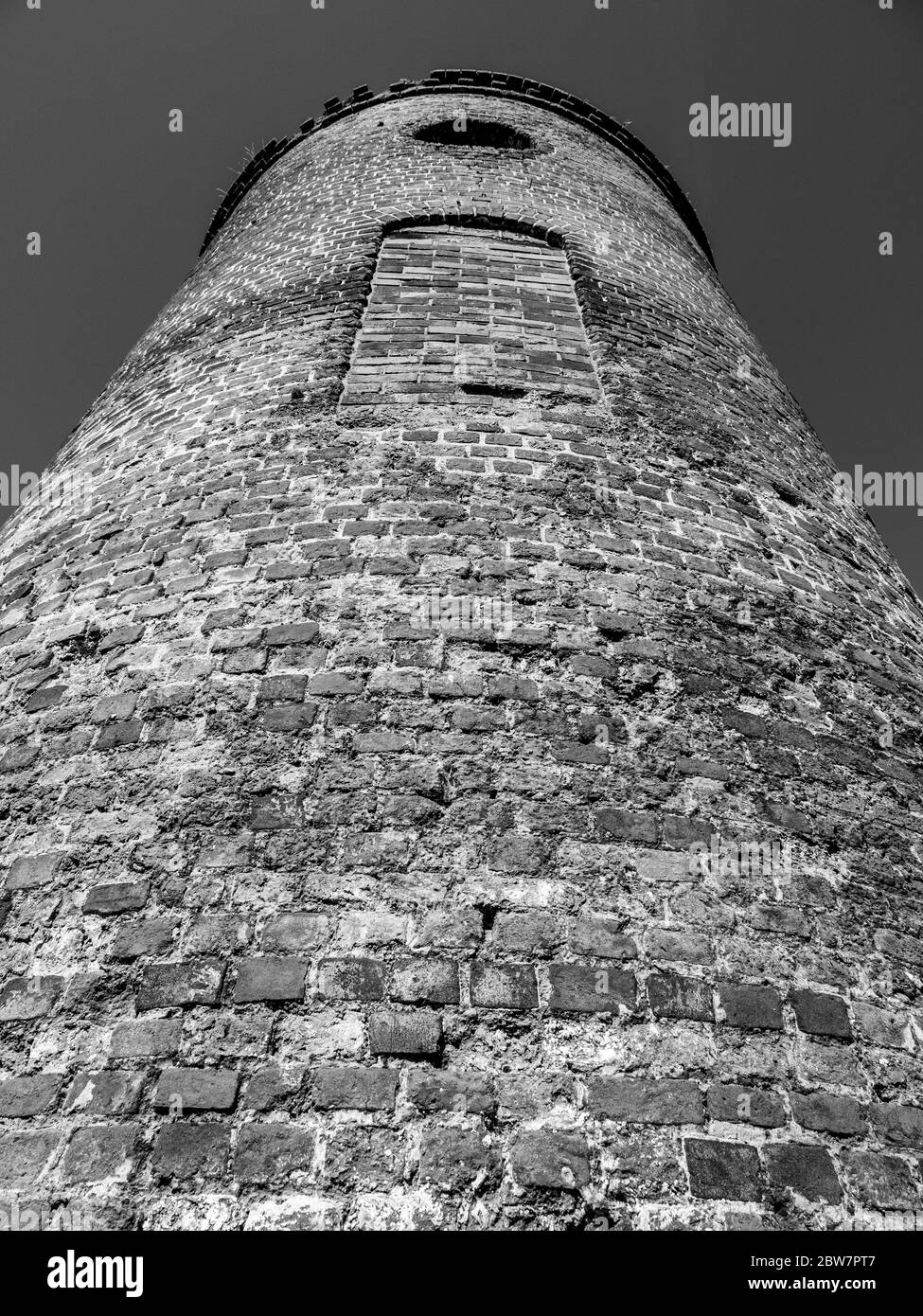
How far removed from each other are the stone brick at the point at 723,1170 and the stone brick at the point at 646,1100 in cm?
5

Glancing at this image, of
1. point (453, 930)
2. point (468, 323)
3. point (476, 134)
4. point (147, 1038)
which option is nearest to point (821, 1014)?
point (453, 930)

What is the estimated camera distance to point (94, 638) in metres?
2.40

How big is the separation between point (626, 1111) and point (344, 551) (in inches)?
64.7

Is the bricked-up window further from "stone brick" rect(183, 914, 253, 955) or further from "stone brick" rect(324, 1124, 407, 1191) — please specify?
"stone brick" rect(324, 1124, 407, 1191)

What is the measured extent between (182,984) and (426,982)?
510 mm

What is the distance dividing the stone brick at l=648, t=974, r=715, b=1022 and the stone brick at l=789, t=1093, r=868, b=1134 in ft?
0.74

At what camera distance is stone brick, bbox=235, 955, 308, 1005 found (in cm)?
162

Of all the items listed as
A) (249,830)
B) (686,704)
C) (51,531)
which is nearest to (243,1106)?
(249,830)

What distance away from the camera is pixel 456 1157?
1.45m

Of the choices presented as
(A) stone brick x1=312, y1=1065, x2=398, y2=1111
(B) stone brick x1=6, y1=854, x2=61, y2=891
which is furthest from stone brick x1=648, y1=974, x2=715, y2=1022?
(B) stone brick x1=6, y1=854, x2=61, y2=891

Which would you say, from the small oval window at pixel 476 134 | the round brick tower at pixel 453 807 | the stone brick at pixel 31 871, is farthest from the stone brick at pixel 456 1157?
the small oval window at pixel 476 134

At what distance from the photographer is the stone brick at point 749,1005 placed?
5.49 feet

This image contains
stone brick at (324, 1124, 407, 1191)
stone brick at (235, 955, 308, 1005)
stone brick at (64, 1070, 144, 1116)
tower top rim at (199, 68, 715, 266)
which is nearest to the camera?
stone brick at (324, 1124, 407, 1191)

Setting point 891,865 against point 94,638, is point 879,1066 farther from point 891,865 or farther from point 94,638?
point 94,638
